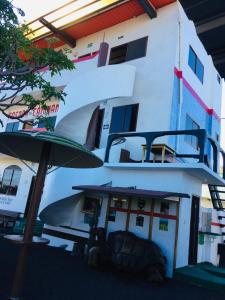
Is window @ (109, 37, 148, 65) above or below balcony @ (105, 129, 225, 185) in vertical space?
above

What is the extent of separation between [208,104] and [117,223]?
974cm

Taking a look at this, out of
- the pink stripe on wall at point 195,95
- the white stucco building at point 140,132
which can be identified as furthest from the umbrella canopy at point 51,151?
the pink stripe on wall at point 195,95

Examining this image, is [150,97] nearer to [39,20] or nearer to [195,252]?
[195,252]

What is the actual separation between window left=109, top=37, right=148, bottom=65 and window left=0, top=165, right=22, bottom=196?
909 cm

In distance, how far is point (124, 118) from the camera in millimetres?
13656

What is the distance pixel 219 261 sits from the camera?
13070mm

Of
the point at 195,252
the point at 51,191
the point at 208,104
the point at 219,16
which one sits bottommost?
the point at 195,252

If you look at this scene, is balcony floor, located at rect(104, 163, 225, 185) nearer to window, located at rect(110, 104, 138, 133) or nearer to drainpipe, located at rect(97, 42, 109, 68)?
window, located at rect(110, 104, 138, 133)

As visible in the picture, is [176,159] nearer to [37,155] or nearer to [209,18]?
[37,155]

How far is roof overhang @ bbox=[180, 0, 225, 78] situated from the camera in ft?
58.5

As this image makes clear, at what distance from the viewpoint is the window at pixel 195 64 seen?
14.9 metres

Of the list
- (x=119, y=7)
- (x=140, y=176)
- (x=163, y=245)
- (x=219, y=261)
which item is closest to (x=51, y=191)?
(x=140, y=176)

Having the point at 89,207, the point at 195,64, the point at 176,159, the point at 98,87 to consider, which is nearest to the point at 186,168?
the point at 176,159

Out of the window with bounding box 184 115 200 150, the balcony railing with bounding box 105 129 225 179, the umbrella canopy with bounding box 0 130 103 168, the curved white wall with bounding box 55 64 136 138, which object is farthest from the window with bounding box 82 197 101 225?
the umbrella canopy with bounding box 0 130 103 168
